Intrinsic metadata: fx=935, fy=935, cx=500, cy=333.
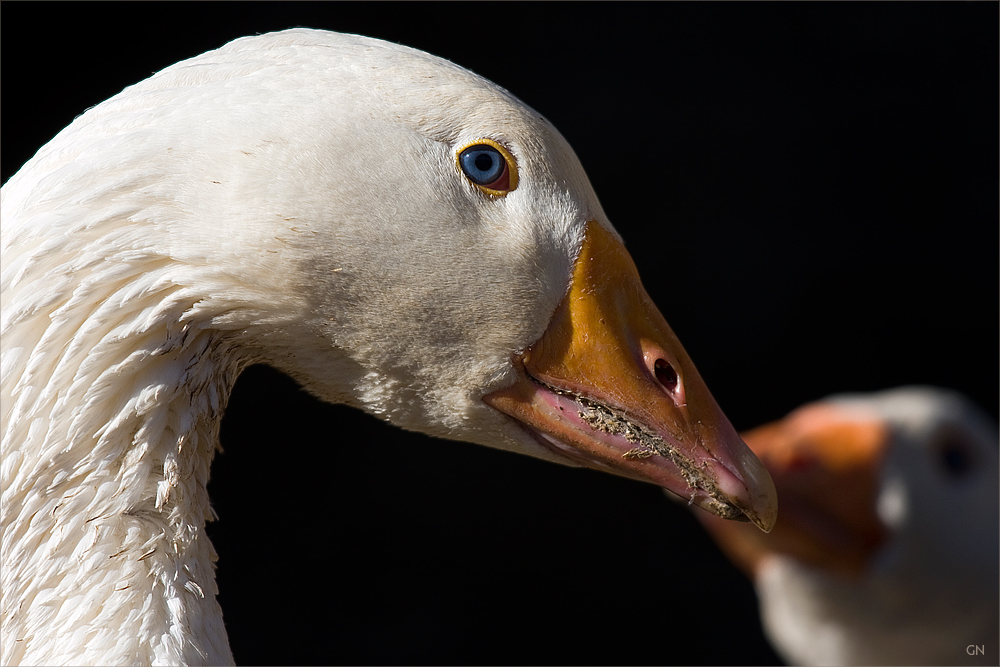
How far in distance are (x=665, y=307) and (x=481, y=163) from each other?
580 cm

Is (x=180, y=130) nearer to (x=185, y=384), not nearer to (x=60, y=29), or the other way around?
(x=185, y=384)

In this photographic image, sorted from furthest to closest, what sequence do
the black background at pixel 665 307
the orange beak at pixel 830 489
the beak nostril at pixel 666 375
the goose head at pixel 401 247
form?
the black background at pixel 665 307 → the orange beak at pixel 830 489 → the beak nostril at pixel 666 375 → the goose head at pixel 401 247

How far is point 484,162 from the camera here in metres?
1.86

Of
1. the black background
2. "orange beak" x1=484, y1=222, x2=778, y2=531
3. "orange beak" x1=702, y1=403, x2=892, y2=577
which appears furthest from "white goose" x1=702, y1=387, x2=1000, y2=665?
"orange beak" x1=484, y1=222, x2=778, y2=531

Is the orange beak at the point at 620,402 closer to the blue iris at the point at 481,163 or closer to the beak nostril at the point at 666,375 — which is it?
the beak nostril at the point at 666,375

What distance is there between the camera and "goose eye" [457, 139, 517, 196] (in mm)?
1846

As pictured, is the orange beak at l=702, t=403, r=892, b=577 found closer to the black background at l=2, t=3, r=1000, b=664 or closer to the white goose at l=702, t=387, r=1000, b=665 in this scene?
the white goose at l=702, t=387, r=1000, b=665

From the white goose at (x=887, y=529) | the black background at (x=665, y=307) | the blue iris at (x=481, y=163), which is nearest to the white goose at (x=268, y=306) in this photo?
the blue iris at (x=481, y=163)

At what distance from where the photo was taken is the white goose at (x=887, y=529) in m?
5.12

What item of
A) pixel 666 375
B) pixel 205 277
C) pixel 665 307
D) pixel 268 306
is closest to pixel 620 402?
pixel 666 375

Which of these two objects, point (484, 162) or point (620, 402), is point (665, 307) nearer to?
point (620, 402)

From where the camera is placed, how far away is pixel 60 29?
615 cm

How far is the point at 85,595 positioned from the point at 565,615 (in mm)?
5767

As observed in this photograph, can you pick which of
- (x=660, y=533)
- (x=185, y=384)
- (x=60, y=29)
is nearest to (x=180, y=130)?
(x=185, y=384)
